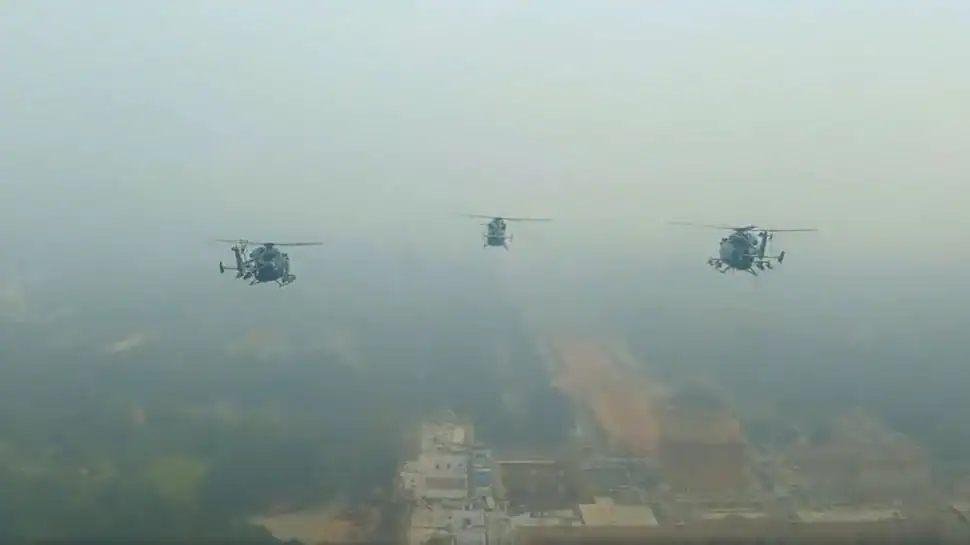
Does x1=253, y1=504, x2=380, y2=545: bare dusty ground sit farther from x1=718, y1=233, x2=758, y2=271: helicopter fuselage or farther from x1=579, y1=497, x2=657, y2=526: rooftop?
x1=718, y1=233, x2=758, y2=271: helicopter fuselage

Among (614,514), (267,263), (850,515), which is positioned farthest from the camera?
(267,263)

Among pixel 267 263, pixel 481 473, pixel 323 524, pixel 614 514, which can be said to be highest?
pixel 267 263

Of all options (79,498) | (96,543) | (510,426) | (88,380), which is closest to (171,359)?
(88,380)

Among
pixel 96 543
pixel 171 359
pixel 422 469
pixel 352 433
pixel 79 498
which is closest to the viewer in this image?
pixel 96 543

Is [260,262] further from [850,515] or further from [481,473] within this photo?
[850,515]

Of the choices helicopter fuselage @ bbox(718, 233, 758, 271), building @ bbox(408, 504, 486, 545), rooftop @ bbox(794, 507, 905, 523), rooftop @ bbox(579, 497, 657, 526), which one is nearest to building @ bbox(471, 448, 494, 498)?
building @ bbox(408, 504, 486, 545)

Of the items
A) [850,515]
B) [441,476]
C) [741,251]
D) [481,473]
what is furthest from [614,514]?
[741,251]

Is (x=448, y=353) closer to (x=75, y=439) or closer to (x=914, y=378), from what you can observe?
(x=75, y=439)

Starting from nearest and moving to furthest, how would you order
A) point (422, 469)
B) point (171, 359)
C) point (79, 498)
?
point (79, 498) < point (422, 469) < point (171, 359)
